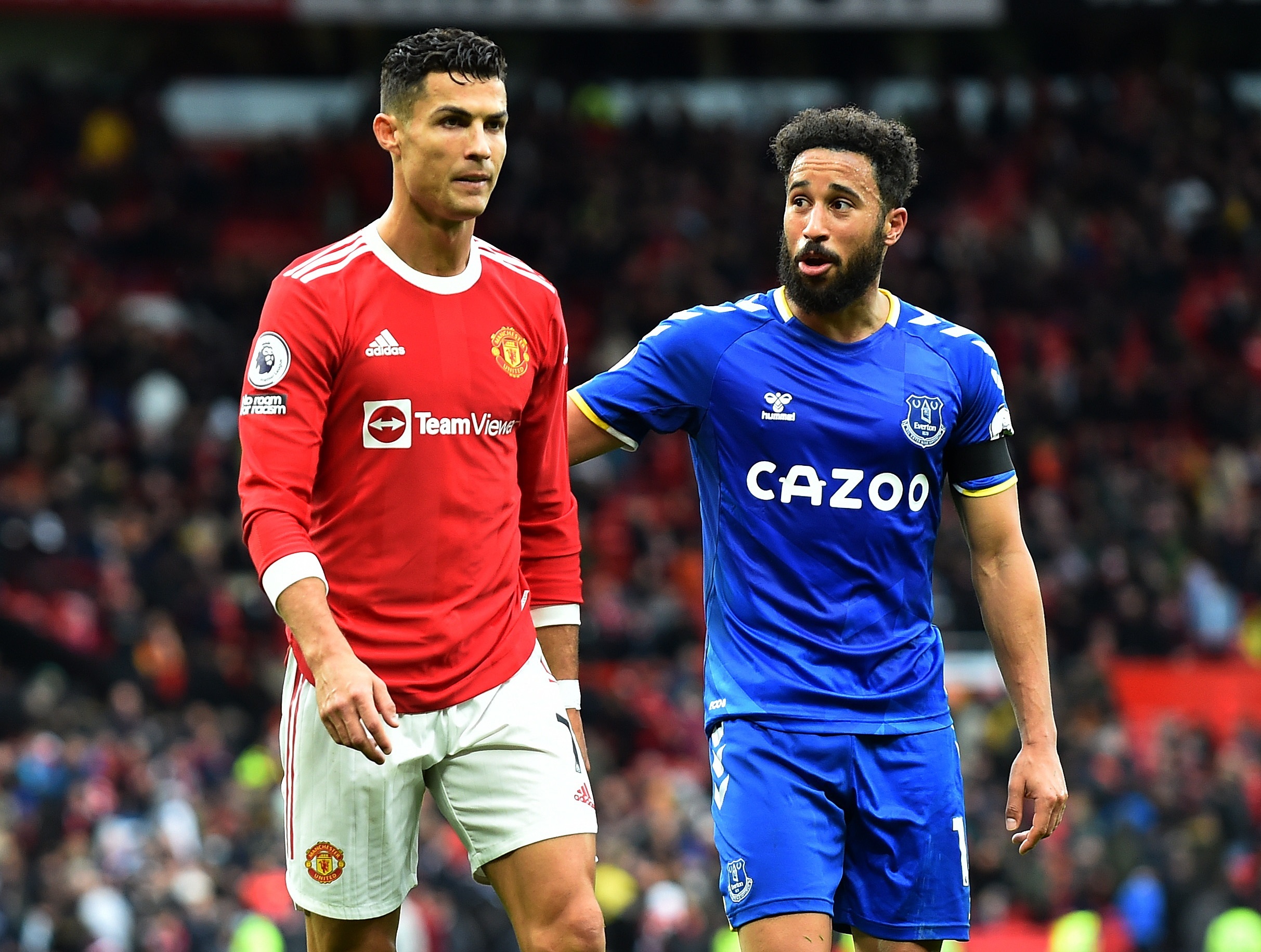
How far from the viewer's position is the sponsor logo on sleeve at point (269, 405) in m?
4.01

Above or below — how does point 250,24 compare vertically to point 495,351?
above

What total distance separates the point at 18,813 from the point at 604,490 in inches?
299

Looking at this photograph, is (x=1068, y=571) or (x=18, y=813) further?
(x=1068, y=571)

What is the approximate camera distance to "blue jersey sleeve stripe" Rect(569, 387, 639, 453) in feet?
15.4

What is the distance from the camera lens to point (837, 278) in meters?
4.55

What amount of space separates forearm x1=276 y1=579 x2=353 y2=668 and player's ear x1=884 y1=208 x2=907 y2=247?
1.68 meters

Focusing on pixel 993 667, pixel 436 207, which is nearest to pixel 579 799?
pixel 436 207

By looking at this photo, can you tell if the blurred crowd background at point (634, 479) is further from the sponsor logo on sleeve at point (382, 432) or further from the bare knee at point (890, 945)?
the sponsor logo on sleeve at point (382, 432)

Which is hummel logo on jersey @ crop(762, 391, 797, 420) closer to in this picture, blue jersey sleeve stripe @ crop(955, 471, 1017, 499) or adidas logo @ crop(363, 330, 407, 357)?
blue jersey sleeve stripe @ crop(955, 471, 1017, 499)

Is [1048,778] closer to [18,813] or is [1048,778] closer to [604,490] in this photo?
[18,813]

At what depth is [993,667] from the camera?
15.3 meters

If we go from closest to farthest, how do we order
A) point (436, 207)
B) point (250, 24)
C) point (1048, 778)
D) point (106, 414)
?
point (436, 207) < point (1048, 778) < point (106, 414) < point (250, 24)

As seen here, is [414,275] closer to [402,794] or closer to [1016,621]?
[402,794]

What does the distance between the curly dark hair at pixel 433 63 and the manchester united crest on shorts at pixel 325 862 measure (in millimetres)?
1641
